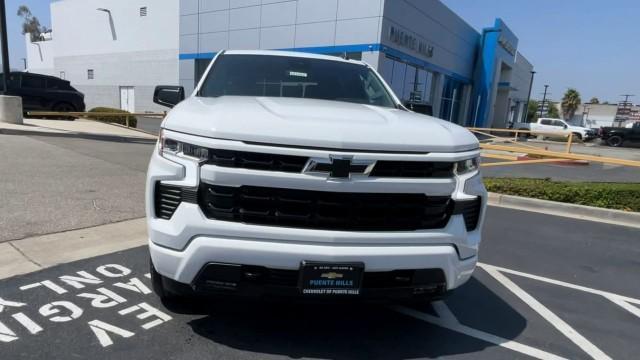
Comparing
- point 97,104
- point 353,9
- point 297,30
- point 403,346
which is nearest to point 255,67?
point 403,346

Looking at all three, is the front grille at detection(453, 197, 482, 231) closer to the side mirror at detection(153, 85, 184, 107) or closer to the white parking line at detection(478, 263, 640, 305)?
the white parking line at detection(478, 263, 640, 305)

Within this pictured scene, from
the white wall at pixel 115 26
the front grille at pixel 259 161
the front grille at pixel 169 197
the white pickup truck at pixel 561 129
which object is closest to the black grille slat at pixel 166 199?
the front grille at pixel 169 197

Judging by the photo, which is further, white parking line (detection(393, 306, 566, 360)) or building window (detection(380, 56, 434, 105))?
building window (detection(380, 56, 434, 105))

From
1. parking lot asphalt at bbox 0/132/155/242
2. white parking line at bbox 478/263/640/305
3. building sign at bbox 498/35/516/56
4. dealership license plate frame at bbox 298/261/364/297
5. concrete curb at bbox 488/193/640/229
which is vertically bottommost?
parking lot asphalt at bbox 0/132/155/242

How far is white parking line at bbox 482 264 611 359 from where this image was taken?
9.79ft

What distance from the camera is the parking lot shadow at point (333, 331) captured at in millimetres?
2736

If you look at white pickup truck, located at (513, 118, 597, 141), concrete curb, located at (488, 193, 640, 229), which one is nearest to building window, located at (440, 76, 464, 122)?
white pickup truck, located at (513, 118, 597, 141)

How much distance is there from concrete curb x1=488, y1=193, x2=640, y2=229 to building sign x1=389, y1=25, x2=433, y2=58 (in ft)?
50.7

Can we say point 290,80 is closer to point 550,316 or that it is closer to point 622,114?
point 550,316

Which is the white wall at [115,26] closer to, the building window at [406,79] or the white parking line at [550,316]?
the building window at [406,79]

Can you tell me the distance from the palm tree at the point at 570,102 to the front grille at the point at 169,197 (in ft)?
314

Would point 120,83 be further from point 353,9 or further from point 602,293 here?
point 602,293

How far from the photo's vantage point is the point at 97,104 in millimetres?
36750

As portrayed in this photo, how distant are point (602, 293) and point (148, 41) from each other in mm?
33831
